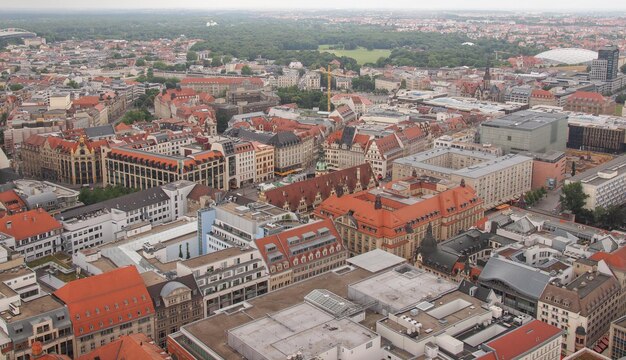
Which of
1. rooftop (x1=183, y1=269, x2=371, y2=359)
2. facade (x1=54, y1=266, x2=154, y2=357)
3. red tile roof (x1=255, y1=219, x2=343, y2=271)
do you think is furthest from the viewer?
red tile roof (x1=255, y1=219, x2=343, y2=271)

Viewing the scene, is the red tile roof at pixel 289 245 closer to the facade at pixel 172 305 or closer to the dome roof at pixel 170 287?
the facade at pixel 172 305

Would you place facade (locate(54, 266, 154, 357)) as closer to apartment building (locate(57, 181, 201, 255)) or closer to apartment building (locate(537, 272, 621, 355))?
apartment building (locate(57, 181, 201, 255))

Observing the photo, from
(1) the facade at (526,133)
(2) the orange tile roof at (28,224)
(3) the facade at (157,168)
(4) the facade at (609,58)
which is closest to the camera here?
(2) the orange tile roof at (28,224)

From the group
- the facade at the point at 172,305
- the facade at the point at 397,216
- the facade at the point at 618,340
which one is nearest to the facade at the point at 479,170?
the facade at the point at 397,216

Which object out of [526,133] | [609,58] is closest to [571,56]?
[609,58]

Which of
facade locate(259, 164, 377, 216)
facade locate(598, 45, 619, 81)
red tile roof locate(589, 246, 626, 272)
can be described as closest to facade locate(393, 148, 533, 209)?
facade locate(259, 164, 377, 216)

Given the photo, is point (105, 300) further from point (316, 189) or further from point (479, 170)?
point (479, 170)
